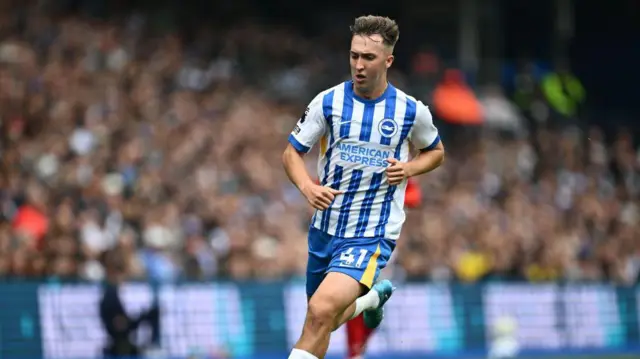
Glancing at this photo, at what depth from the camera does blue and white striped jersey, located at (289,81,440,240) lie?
31.8 feet

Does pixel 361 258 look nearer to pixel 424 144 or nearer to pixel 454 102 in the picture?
pixel 424 144

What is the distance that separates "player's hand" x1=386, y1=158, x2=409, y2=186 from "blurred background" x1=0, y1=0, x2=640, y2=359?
231cm

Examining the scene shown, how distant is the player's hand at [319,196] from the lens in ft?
31.0

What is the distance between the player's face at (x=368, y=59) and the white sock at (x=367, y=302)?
1.58 m

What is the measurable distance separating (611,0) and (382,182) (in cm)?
2170

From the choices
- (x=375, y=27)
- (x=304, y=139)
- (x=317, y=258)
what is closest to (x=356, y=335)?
(x=317, y=258)

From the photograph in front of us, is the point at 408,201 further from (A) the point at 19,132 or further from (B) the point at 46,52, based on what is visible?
(B) the point at 46,52

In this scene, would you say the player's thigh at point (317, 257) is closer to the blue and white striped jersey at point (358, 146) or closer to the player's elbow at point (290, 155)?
the blue and white striped jersey at point (358, 146)

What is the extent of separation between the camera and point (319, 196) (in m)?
9.45

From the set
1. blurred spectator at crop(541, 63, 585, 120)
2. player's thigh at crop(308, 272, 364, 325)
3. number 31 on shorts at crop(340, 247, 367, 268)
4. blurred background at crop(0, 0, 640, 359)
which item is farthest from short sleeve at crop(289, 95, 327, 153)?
blurred spectator at crop(541, 63, 585, 120)

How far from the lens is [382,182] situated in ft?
32.1

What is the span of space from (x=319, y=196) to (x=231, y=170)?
10909 millimetres

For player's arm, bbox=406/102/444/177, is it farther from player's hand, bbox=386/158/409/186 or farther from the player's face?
the player's face

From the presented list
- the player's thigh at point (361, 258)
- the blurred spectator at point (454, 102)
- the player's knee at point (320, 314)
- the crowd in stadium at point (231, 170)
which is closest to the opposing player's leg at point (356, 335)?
the player's thigh at point (361, 258)
